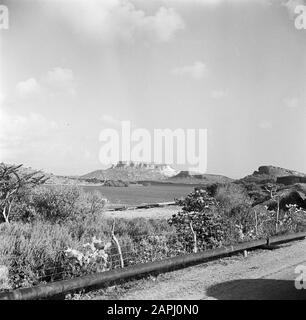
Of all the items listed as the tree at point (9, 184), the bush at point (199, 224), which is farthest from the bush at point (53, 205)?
the bush at point (199, 224)

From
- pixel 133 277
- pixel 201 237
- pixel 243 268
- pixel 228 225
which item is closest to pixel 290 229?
pixel 228 225

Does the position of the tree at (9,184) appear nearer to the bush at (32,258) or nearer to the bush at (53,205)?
the bush at (53,205)

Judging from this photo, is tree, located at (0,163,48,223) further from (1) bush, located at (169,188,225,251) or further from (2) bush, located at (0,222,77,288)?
(2) bush, located at (0,222,77,288)

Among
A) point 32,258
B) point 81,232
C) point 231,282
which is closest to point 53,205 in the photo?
point 81,232

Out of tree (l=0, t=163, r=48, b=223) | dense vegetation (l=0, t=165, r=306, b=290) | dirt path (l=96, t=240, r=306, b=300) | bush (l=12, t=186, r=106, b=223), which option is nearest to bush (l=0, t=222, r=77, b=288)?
dense vegetation (l=0, t=165, r=306, b=290)

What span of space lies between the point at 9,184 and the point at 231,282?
11.0m

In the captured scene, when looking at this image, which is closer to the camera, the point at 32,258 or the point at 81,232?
the point at 32,258

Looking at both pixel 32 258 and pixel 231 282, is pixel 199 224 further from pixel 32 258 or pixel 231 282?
pixel 32 258

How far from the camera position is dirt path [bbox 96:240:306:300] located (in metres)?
7.57

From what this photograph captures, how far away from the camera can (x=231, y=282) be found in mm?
8500

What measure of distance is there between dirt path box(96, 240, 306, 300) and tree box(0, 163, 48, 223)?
8693mm
